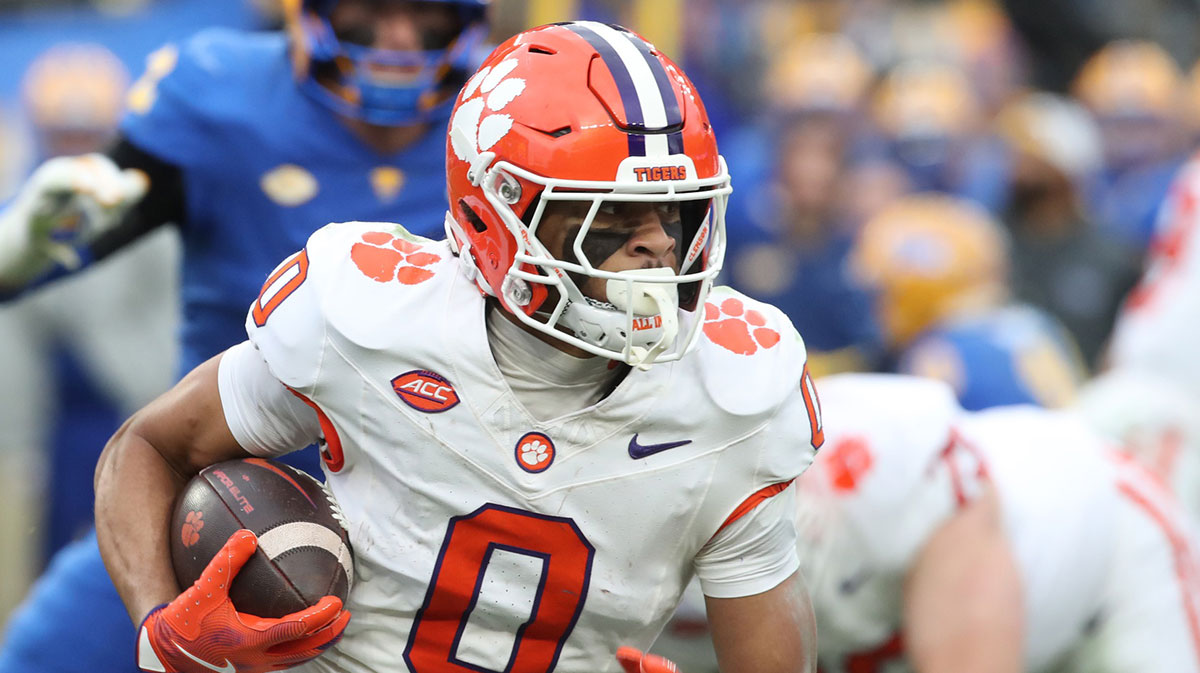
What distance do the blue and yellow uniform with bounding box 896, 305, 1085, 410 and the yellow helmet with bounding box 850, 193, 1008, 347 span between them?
0.30 meters

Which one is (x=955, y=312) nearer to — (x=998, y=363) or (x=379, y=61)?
(x=998, y=363)

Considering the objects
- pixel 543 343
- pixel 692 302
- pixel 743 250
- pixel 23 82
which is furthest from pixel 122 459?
pixel 23 82

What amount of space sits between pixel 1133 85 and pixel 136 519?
7292mm

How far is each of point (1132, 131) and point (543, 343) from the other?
6932 millimetres

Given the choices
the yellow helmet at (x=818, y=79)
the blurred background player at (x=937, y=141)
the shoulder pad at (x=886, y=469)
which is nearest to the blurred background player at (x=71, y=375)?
the yellow helmet at (x=818, y=79)

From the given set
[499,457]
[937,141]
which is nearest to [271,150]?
[499,457]

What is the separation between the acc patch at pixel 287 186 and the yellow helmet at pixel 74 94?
330cm

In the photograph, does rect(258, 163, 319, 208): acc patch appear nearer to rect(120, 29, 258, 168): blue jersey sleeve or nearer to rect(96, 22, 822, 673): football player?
rect(120, 29, 258, 168): blue jersey sleeve

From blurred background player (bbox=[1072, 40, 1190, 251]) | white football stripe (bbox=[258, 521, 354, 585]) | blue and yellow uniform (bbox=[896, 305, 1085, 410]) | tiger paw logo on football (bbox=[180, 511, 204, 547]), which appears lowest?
blurred background player (bbox=[1072, 40, 1190, 251])

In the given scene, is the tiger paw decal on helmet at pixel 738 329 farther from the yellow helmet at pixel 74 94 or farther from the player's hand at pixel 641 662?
the yellow helmet at pixel 74 94

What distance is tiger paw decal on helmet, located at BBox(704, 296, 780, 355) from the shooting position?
2.44 m

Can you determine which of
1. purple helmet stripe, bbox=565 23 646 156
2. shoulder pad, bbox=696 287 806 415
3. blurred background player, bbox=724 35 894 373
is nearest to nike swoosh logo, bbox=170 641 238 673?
shoulder pad, bbox=696 287 806 415

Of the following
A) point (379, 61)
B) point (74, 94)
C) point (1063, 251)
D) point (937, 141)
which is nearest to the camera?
point (379, 61)

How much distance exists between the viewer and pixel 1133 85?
8633 millimetres
